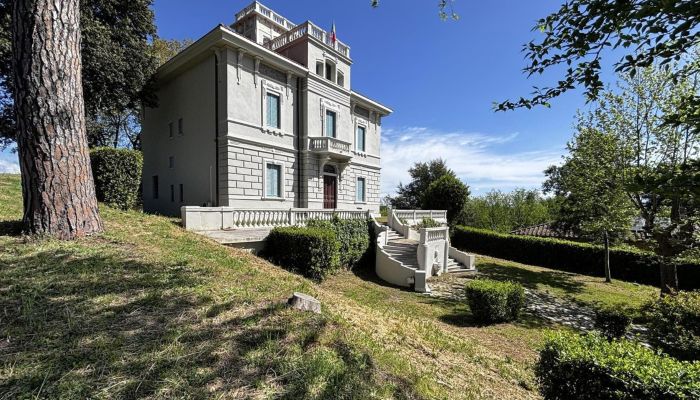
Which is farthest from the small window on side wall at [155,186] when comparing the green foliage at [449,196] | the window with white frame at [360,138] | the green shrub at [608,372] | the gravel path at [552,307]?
the green shrub at [608,372]

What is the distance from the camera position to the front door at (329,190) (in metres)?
19.1

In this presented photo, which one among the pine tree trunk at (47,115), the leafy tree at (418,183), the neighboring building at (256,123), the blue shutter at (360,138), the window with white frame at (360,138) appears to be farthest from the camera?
the leafy tree at (418,183)

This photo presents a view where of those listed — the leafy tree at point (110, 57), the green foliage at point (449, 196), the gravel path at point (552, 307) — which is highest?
the leafy tree at point (110, 57)

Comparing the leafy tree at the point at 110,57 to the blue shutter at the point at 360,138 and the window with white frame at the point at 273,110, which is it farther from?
the blue shutter at the point at 360,138

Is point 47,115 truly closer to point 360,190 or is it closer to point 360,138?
point 360,190

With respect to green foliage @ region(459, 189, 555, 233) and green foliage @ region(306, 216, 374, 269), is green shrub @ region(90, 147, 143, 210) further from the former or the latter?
green foliage @ region(459, 189, 555, 233)

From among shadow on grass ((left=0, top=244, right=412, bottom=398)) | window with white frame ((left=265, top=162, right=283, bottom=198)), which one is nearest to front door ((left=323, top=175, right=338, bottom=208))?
window with white frame ((left=265, top=162, right=283, bottom=198))

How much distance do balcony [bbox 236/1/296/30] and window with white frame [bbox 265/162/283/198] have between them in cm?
1112

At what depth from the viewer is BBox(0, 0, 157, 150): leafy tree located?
1377 centimetres

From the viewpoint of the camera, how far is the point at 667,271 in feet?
41.5

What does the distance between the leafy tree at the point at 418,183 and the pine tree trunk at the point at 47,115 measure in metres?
35.9

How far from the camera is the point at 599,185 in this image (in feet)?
47.0

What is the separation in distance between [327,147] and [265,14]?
34.9 feet

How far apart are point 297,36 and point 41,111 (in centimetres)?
1563
